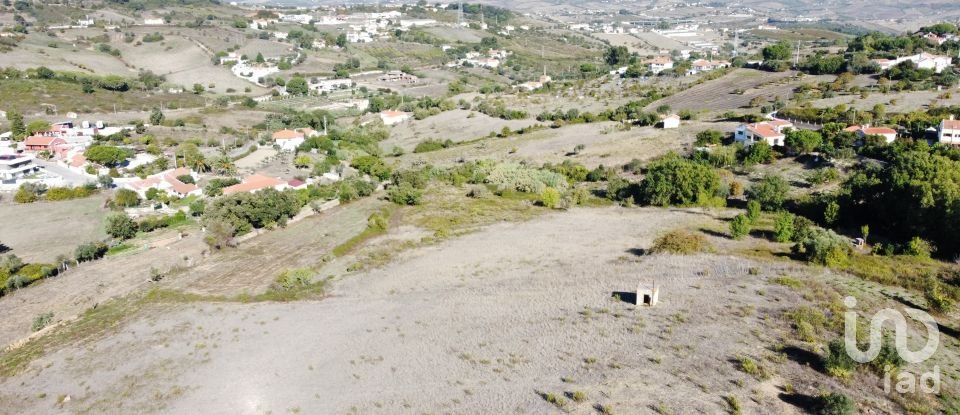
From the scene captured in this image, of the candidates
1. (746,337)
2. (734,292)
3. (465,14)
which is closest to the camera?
(746,337)

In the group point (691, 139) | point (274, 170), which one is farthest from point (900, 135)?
point (274, 170)

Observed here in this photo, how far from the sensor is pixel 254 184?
140 ft

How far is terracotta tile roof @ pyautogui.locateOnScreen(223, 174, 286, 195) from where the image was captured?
42.1 metres

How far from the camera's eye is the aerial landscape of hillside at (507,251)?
1741 cm

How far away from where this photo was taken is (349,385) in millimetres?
17750

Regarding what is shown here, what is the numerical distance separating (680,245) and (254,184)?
2778cm

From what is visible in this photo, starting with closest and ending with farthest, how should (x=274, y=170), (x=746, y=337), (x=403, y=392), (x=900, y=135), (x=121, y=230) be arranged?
(x=403, y=392) < (x=746, y=337) < (x=121, y=230) < (x=900, y=135) < (x=274, y=170)

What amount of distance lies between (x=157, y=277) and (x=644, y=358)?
20.9m

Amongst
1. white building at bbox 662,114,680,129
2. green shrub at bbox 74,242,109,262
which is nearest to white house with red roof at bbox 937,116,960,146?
white building at bbox 662,114,680,129

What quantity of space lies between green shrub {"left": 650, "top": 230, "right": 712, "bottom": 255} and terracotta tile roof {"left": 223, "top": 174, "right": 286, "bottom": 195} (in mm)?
25473

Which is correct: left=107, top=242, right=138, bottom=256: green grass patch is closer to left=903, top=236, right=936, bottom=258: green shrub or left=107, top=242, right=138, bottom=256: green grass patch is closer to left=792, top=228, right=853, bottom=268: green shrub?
left=792, top=228, right=853, bottom=268: green shrub

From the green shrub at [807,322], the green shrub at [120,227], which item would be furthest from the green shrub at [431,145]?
the green shrub at [807,322]

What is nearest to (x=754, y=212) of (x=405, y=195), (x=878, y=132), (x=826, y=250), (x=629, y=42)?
(x=826, y=250)

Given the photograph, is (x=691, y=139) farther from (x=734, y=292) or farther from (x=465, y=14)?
(x=465, y=14)
